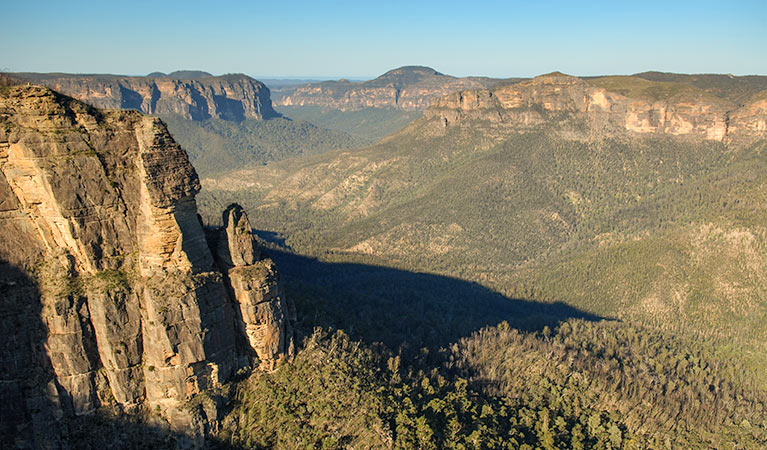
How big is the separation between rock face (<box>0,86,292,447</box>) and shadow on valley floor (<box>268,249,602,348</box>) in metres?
15.4

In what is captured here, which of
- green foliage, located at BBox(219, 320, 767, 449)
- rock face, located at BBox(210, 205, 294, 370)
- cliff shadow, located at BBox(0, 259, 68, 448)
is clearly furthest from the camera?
rock face, located at BBox(210, 205, 294, 370)

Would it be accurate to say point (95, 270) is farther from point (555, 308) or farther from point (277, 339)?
point (555, 308)

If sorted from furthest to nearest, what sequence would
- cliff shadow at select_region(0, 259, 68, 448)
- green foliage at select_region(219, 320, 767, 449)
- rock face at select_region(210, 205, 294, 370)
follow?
1. rock face at select_region(210, 205, 294, 370)
2. green foliage at select_region(219, 320, 767, 449)
3. cliff shadow at select_region(0, 259, 68, 448)

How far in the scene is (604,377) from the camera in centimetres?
7544

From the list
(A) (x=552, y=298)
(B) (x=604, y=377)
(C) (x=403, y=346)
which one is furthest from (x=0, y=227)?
(A) (x=552, y=298)

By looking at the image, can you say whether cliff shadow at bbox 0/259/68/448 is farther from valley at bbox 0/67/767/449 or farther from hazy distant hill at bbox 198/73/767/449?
hazy distant hill at bbox 198/73/767/449

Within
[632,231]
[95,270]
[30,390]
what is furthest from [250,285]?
[632,231]

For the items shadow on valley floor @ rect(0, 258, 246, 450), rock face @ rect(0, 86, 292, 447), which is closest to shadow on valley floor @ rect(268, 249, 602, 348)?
rock face @ rect(0, 86, 292, 447)

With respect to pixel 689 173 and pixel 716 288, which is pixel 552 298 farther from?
pixel 689 173

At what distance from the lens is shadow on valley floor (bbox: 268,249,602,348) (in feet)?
255

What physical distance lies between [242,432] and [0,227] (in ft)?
84.2

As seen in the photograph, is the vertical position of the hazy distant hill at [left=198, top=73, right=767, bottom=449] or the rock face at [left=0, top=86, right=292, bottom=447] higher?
the rock face at [left=0, top=86, right=292, bottom=447]

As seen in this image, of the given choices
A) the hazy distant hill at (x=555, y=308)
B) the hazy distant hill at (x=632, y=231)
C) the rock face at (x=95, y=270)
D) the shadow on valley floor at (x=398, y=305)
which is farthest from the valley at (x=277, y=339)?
the hazy distant hill at (x=632, y=231)

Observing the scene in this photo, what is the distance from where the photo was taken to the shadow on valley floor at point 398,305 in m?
77.6
